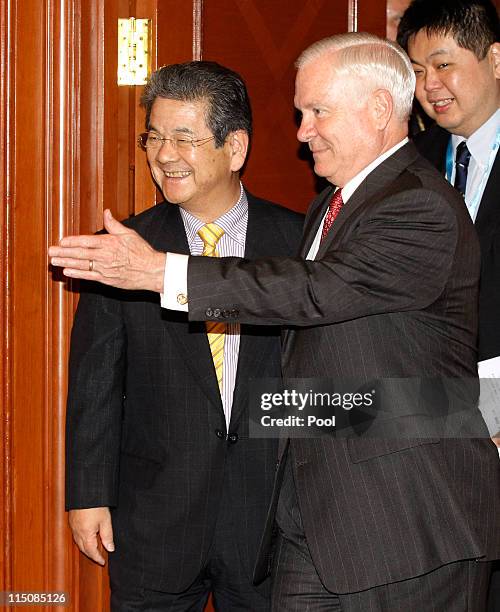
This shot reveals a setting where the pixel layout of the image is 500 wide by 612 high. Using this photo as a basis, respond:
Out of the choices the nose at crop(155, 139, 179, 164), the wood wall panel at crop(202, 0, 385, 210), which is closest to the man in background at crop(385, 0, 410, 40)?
the wood wall panel at crop(202, 0, 385, 210)

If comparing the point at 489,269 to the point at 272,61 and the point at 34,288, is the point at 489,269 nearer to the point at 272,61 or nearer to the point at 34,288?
the point at 272,61

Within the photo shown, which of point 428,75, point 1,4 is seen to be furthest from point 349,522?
point 1,4

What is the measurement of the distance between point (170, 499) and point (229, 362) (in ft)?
1.15

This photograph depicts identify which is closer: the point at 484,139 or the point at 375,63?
the point at 375,63

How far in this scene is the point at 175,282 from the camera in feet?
6.07

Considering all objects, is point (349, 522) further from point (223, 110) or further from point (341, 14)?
point (341, 14)

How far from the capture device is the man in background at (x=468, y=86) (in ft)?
8.29

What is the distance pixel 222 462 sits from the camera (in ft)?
7.56

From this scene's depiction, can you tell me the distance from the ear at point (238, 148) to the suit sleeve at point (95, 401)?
448mm

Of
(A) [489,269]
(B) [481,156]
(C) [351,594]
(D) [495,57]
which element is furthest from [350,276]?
(D) [495,57]

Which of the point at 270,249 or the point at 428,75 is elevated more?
the point at 428,75

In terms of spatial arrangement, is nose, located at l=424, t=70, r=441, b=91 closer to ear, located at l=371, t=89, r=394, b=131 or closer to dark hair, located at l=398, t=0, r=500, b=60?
dark hair, located at l=398, t=0, r=500, b=60

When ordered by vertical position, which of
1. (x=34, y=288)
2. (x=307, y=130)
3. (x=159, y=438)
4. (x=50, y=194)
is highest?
(x=307, y=130)

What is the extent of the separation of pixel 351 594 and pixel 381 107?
0.99 metres
